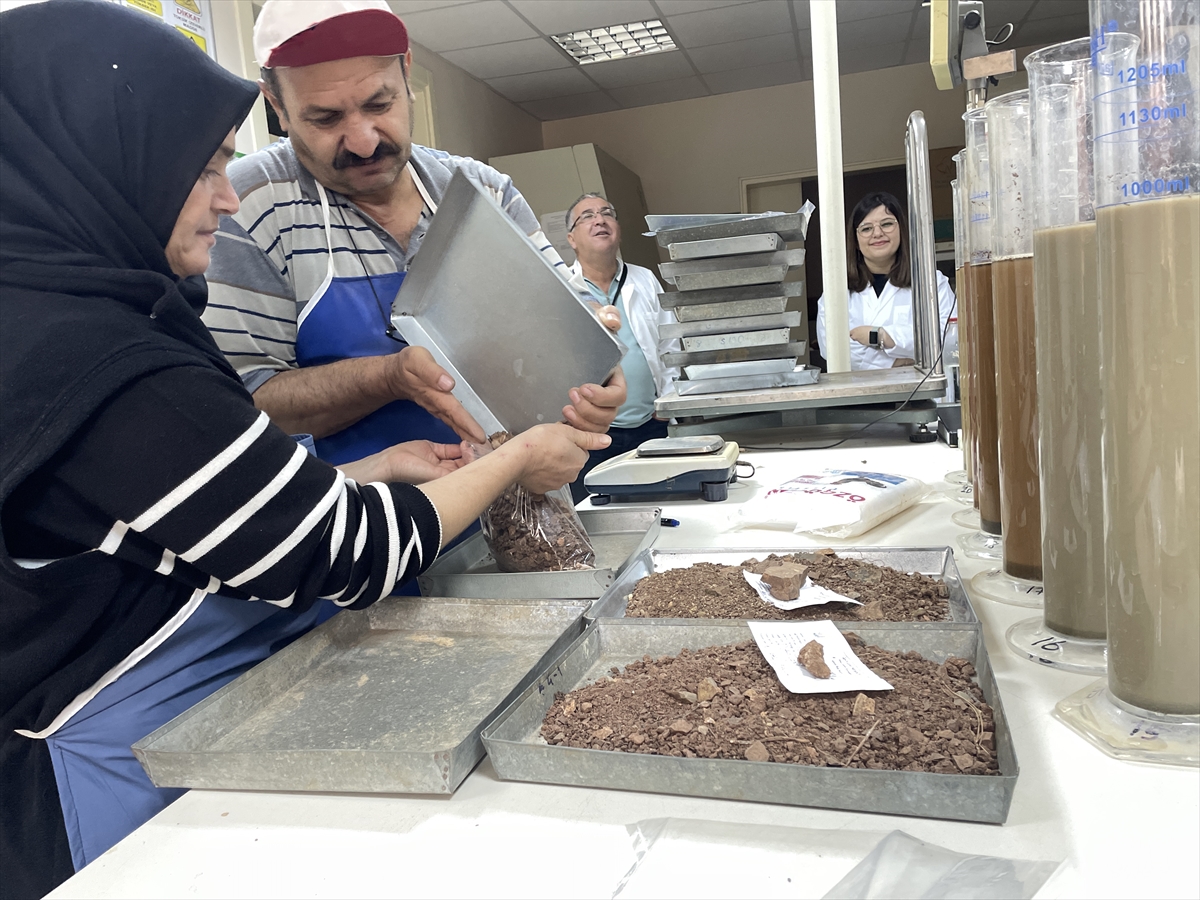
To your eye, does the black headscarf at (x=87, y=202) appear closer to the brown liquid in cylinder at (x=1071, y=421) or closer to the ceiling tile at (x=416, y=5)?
the brown liquid in cylinder at (x=1071, y=421)

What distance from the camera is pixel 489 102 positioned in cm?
560

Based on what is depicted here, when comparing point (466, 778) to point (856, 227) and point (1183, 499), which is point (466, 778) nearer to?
point (1183, 499)

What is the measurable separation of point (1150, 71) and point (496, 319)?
2.62 ft

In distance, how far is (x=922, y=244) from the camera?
2.04m

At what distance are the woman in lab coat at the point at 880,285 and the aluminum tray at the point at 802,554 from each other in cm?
304

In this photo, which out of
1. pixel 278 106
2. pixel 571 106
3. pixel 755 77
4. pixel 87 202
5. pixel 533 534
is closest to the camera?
pixel 87 202

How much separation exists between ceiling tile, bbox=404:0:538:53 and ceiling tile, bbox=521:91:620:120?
1.38 m

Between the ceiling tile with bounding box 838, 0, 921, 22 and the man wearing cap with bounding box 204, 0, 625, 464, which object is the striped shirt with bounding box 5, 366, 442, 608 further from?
the ceiling tile with bounding box 838, 0, 921, 22

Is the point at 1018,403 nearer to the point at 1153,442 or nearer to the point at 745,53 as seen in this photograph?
the point at 1153,442

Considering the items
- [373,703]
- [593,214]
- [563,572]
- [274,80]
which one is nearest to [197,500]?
[373,703]

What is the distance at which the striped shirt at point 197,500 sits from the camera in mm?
673

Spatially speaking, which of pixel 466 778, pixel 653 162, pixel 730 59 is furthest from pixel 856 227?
pixel 466 778

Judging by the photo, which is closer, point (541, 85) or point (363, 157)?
point (363, 157)

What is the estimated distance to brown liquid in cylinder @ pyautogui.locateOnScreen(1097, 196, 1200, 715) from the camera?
51 centimetres
